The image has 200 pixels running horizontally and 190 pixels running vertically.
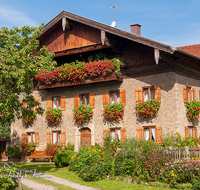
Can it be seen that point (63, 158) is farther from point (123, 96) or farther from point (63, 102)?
point (123, 96)

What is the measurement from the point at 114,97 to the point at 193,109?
507 cm

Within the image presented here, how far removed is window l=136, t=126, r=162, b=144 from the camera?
17.9 m

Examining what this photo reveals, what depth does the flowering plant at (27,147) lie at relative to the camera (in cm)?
2243

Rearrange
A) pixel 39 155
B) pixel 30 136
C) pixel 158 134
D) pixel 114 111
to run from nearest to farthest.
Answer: pixel 158 134 → pixel 114 111 → pixel 39 155 → pixel 30 136

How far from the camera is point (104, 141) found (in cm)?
1938

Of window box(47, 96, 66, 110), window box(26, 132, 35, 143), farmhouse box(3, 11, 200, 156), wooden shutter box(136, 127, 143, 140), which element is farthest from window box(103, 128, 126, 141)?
window box(26, 132, 35, 143)

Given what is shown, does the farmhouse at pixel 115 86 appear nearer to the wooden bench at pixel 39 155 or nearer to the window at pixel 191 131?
the window at pixel 191 131

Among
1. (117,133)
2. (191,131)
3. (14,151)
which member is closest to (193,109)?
(191,131)

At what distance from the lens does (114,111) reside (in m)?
19.2

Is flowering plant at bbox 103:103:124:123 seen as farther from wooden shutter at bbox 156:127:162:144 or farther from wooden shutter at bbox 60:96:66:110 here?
wooden shutter at bbox 60:96:66:110

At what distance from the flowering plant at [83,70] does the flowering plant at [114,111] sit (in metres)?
2.13

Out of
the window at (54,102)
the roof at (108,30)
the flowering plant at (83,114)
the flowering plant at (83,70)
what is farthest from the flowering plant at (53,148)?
the roof at (108,30)

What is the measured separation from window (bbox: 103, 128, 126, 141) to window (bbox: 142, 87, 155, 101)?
2481 millimetres

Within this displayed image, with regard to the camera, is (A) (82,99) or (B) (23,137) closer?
(A) (82,99)
